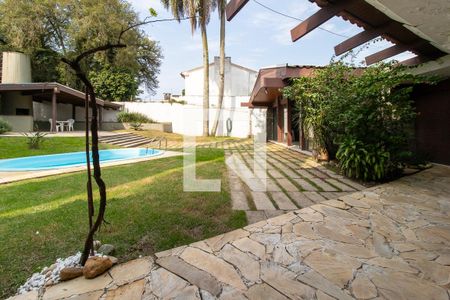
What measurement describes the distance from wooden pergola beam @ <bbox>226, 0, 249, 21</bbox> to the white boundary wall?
666 inches

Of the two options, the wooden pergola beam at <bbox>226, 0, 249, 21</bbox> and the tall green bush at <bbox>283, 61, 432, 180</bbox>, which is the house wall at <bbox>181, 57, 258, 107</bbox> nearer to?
the tall green bush at <bbox>283, 61, 432, 180</bbox>

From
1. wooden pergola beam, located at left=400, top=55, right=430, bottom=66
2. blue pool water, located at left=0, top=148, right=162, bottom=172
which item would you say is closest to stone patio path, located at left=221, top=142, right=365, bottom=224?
wooden pergola beam, located at left=400, top=55, right=430, bottom=66

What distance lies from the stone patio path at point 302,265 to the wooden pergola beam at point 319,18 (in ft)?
9.60

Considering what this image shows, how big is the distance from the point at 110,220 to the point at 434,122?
8969mm

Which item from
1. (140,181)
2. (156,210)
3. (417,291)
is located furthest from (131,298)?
(140,181)

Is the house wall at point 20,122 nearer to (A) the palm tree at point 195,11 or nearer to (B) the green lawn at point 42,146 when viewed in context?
(B) the green lawn at point 42,146

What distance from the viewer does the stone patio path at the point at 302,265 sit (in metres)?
2.07

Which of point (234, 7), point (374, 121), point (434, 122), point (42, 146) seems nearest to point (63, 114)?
point (42, 146)

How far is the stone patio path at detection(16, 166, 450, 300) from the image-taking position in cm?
207

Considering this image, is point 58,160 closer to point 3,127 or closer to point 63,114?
point 3,127

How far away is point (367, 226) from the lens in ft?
10.8

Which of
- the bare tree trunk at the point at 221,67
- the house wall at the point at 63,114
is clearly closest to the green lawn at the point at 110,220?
the bare tree trunk at the point at 221,67

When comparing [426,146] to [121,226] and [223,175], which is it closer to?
[223,175]

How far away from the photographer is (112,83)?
23.1m
